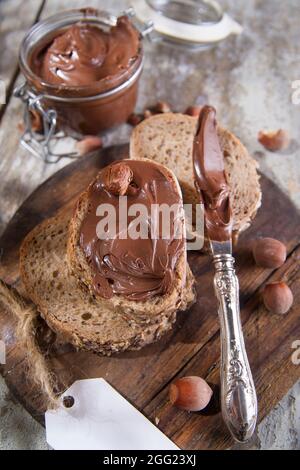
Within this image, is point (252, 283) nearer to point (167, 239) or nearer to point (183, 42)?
point (167, 239)

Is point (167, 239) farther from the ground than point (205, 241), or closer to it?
farther from the ground

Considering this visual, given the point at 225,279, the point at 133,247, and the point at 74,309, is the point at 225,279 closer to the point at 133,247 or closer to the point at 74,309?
the point at 133,247

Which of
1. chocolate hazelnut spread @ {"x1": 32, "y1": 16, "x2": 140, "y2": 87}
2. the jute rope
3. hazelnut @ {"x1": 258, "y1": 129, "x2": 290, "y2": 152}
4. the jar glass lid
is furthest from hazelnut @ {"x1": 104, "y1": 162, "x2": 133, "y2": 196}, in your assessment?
the jar glass lid

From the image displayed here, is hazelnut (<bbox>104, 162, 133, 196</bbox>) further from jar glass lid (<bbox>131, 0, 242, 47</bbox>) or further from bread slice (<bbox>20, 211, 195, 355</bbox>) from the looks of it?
jar glass lid (<bbox>131, 0, 242, 47</bbox>)

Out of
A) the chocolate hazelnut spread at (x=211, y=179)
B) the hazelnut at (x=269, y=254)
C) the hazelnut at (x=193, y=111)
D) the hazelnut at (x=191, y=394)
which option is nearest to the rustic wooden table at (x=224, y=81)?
the hazelnut at (x=193, y=111)

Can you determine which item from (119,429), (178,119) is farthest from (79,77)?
(119,429)

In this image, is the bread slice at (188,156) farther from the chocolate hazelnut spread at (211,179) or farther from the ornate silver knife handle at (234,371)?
the ornate silver knife handle at (234,371)

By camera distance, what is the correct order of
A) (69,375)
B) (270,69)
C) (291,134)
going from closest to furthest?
(69,375), (291,134), (270,69)
